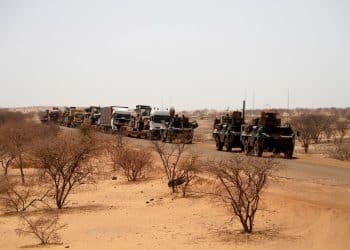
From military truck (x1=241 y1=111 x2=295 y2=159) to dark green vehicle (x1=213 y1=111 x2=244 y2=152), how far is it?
343cm

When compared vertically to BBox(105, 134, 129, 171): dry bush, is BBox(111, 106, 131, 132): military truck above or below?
above

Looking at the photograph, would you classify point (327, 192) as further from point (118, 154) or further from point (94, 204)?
point (118, 154)

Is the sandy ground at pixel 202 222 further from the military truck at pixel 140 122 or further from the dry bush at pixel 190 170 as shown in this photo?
the military truck at pixel 140 122

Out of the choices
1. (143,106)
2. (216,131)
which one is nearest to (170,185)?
(216,131)

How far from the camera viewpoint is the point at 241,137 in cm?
3462

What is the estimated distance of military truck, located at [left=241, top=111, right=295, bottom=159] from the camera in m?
31.2

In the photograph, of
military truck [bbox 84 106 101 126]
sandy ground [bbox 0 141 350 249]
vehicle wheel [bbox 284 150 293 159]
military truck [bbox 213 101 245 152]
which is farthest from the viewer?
military truck [bbox 84 106 101 126]

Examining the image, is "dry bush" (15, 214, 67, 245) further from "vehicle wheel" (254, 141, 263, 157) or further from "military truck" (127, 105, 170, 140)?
"military truck" (127, 105, 170, 140)

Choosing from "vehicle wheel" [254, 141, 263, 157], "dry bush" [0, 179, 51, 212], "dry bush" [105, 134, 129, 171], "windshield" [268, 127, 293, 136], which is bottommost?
"dry bush" [0, 179, 51, 212]

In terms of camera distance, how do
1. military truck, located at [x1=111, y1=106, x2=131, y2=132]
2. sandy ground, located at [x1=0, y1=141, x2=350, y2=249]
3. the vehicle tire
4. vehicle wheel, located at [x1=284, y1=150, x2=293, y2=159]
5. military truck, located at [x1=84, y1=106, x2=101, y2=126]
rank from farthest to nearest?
military truck, located at [x1=84, y1=106, x2=101, y2=126] → military truck, located at [x1=111, y1=106, x2=131, y2=132] → the vehicle tire → vehicle wheel, located at [x1=284, y1=150, x2=293, y2=159] → sandy ground, located at [x1=0, y1=141, x2=350, y2=249]

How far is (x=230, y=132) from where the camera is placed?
120 ft

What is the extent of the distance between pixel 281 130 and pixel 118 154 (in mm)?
8935

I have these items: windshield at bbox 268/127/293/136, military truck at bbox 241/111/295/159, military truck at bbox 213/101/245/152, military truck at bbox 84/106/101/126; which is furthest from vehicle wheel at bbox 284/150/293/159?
military truck at bbox 84/106/101/126

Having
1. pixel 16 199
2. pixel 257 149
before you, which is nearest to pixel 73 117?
pixel 257 149
